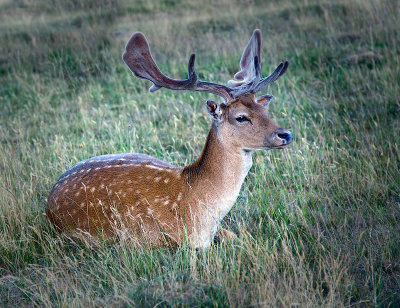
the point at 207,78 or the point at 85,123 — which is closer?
the point at 85,123

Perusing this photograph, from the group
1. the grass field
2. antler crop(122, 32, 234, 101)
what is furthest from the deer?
the grass field

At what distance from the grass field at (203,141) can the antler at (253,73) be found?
107 cm

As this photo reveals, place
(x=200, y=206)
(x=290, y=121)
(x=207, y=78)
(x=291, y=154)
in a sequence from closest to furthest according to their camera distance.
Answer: (x=200, y=206), (x=291, y=154), (x=290, y=121), (x=207, y=78)

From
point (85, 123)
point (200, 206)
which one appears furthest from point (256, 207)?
point (85, 123)

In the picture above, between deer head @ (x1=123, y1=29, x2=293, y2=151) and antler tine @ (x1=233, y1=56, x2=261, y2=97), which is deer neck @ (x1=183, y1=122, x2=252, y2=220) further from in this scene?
antler tine @ (x1=233, y1=56, x2=261, y2=97)

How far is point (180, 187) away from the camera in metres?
4.02

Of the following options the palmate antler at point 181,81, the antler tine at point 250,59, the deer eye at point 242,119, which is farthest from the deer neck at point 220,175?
the antler tine at point 250,59

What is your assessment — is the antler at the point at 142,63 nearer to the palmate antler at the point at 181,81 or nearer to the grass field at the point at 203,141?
the palmate antler at the point at 181,81

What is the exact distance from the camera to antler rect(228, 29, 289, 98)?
388 cm

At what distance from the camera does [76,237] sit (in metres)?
4.01

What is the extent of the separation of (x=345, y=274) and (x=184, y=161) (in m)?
2.76

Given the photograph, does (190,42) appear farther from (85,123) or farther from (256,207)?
(256,207)

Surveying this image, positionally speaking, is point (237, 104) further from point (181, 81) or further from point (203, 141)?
point (203, 141)

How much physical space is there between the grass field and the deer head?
694 millimetres
